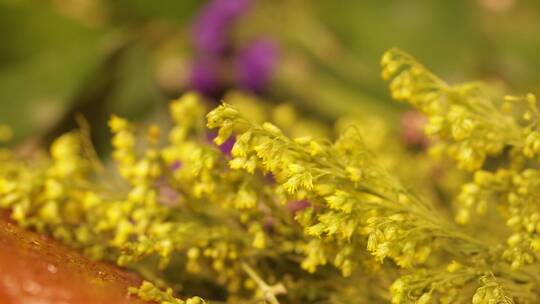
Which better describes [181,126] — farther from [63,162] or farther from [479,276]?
[479,276]

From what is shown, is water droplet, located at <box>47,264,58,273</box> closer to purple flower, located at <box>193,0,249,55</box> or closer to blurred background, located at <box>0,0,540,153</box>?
blurred background, located at <box>0,0,540,153</box>

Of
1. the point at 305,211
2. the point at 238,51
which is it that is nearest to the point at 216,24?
the point at 238,51

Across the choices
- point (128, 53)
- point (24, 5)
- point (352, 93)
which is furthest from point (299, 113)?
point (24, 5)

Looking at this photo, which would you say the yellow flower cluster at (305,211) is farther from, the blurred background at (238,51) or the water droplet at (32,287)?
the blurred background at (238,51)

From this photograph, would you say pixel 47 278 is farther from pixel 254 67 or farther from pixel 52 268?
pixel 254 67

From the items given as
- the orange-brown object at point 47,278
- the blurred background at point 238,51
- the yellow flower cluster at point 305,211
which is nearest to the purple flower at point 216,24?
the blurred background at point 238,51
